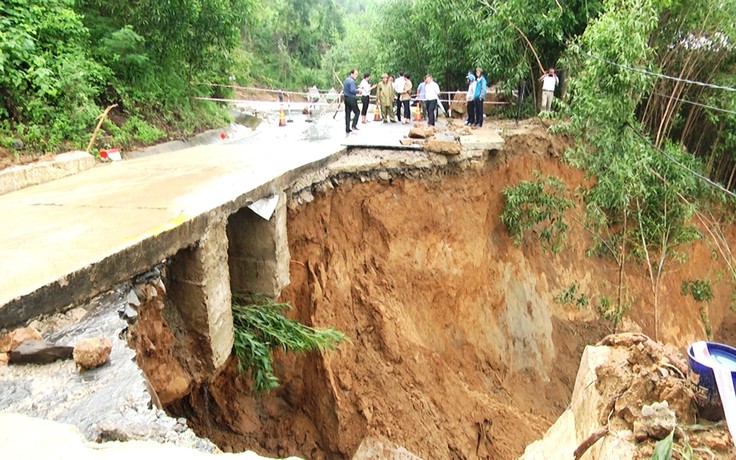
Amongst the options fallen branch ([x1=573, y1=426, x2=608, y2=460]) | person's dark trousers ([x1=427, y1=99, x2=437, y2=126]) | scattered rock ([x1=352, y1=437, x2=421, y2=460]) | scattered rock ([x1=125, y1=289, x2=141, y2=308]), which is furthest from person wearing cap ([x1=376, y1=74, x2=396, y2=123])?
fallen branch ([x1=573, y1=426, x2=608, y2=460])

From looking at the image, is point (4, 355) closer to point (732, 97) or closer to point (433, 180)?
point (433, 180)

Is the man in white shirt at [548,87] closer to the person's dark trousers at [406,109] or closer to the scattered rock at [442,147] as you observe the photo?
the person's dark trousers at [406,109]

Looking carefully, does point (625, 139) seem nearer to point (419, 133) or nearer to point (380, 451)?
point (419, 133)

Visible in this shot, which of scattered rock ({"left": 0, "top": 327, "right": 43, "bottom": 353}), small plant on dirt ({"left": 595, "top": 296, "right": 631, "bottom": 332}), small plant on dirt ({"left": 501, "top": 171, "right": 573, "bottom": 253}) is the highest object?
scattered rock ({"left": 0, "top": 327, "right": 43, "bottom": 353})

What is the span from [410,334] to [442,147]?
10.2ft

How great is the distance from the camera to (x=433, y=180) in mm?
8109

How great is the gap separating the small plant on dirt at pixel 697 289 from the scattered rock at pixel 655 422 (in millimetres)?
10104

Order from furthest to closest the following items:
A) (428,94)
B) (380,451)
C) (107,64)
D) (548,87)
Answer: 1. (428,94)
2. (548,87)
3. (107,64)
4. (380,451)

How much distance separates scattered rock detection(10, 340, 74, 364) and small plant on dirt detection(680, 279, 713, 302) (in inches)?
467

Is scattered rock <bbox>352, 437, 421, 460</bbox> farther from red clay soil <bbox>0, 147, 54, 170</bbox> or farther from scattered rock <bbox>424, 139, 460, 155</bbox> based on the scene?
red clay soil <bbox>0, 147, 54, 170</bbox>

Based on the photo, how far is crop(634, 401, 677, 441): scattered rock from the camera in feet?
7.07

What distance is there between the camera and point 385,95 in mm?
11797

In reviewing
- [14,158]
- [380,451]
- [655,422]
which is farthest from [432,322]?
[14,158]

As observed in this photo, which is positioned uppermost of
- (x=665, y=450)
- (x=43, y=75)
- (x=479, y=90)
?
(x=43, y=75)
